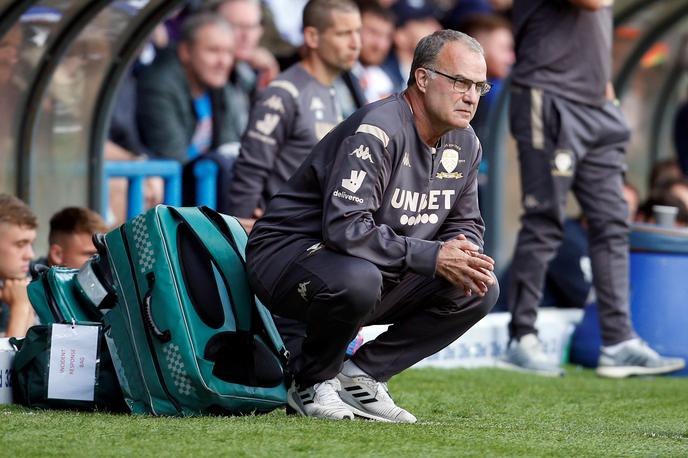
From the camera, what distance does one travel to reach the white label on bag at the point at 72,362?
5.31 metres

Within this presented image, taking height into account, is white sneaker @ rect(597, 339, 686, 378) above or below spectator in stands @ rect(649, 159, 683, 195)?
below

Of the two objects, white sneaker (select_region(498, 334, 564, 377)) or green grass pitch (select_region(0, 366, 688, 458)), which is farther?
Answer: white sneaker (select_region(498, 334, 564, 377))

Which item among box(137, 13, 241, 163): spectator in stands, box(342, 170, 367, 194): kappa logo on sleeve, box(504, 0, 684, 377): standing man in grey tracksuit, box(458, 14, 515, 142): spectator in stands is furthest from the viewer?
box(458, 14, 515, 142): spectator in stands

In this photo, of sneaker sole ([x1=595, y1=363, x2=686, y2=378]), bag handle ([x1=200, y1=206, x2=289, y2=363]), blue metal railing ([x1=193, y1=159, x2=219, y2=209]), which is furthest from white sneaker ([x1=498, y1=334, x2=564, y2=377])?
bag handle ([x1=200, y1=206, x2=289, y2=363])

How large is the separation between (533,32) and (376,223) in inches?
108

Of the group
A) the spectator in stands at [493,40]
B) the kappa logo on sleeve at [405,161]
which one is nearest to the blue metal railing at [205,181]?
the spectator in stands at [493,40]

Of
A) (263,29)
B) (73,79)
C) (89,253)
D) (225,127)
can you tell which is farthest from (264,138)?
(263,29)

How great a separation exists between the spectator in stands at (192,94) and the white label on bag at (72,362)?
3.99m

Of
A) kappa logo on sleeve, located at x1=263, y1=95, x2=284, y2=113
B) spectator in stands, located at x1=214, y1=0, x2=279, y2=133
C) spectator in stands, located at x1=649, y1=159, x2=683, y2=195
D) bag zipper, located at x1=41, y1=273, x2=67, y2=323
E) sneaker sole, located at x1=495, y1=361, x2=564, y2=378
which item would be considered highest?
spectator in stands, located at x1=214, y1=0, x2=279, y2=133

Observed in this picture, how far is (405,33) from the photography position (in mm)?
11266

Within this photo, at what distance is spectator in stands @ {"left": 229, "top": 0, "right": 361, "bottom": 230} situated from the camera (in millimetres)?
6992

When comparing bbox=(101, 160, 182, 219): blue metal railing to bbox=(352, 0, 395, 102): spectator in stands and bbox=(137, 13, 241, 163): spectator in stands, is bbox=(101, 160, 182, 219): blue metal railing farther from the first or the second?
bbox=(352, 0, 395, 102): spectator in stands

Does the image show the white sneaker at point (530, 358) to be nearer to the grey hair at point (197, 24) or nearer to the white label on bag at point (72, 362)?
the white label on bag at point (72, 362)

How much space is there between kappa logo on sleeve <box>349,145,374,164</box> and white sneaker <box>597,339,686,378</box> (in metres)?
3.21
